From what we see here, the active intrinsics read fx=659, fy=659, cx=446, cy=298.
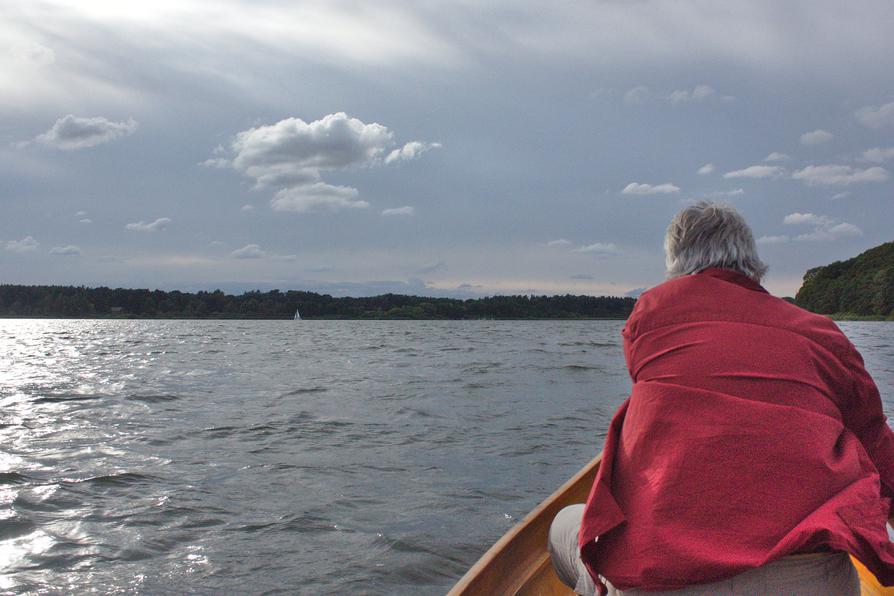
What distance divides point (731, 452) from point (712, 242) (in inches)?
26.7

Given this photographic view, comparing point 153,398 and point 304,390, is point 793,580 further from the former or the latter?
point 304,390

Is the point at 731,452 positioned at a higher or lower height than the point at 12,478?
higher

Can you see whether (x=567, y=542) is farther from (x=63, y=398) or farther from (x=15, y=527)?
(x=63, y=398)

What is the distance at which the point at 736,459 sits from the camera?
1702 millimetres

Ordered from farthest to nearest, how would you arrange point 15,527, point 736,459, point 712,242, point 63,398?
point 63,398, point 15,527, point 712,242, point 736,459

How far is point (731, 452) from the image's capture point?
5.60ft

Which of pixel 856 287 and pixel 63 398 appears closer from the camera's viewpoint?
pixel 63 398

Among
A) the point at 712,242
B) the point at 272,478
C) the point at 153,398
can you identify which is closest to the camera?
the point at 712,242

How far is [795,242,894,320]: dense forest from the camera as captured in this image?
81938 mm

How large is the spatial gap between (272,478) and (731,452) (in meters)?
6.15

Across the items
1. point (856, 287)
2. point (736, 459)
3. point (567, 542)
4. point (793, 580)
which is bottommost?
point (567, 542)

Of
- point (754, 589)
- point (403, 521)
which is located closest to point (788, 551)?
point (754, 589)

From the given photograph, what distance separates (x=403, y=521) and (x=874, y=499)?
4552 mm

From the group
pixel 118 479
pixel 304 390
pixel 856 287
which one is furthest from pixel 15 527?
pixel 856 287
